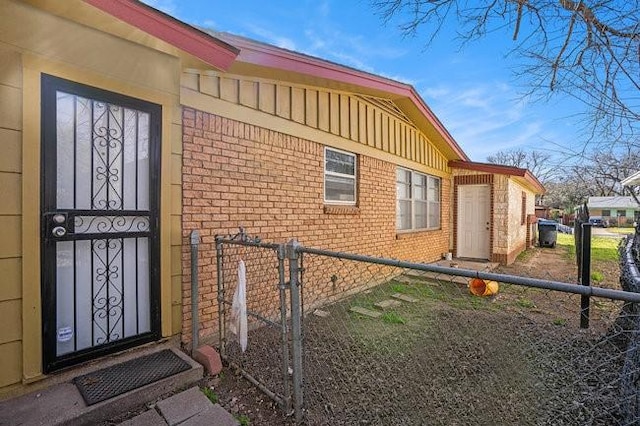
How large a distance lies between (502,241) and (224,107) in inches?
362

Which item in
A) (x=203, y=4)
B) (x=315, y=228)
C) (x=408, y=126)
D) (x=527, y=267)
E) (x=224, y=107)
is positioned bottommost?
(x=527, y=267)

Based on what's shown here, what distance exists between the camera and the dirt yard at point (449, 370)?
8.52 feet

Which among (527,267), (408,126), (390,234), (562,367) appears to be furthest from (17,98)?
(527,267)

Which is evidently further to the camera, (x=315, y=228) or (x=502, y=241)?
(x=502, y=241)

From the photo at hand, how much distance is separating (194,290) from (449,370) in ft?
9.25

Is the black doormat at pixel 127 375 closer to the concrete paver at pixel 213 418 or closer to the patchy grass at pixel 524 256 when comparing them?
the concrete paver at pixel 213 418

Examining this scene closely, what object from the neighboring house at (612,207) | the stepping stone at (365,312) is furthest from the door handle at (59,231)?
the neighboring house at (612,207)

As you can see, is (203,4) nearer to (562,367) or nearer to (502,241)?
(562,367)

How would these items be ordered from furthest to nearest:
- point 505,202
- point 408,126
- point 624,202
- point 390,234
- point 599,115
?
point 624,202 < point 505,202 < point 408,126 < point 390,234 < point 599,115

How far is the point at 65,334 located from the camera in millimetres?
2668

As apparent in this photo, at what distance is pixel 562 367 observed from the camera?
11.0 ft

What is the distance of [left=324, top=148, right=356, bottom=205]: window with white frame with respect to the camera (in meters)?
5.69

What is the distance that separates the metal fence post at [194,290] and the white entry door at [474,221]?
927cm

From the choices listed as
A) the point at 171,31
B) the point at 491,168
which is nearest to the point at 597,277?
the point at 491,168
